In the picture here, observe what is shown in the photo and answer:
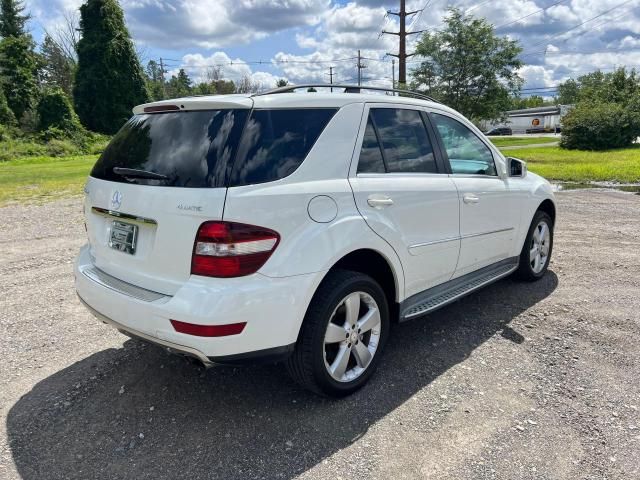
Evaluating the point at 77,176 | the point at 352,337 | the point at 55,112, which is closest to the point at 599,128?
the point at 77,176

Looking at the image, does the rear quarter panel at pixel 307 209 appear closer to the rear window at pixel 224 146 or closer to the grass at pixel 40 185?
the rear window at pixel 224 146

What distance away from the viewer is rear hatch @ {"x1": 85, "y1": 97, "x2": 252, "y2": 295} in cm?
244

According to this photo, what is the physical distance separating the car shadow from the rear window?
1383 mm

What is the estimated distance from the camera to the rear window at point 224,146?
8.10ft

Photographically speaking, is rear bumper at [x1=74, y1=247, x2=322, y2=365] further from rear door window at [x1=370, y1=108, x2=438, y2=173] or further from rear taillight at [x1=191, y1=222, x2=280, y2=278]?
rear door window at [x1=370, y1=108, x2=438, y2=173]

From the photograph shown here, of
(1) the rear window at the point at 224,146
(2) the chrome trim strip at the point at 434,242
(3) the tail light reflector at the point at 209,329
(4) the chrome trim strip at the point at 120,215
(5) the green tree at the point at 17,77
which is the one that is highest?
(5) the green tree at the point at 17,77

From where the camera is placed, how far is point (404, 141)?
3.37 metres

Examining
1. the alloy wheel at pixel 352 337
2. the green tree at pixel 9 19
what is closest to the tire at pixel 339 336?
the alloy wheel at pixel 352 337

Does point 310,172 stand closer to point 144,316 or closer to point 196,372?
point 144,316

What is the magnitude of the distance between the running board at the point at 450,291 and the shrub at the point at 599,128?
24049 millimetres

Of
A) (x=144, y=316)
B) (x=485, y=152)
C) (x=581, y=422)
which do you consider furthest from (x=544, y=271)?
(x=144, y=316)

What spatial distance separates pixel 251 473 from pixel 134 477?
0.58 m

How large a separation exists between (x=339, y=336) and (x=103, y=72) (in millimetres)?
35562

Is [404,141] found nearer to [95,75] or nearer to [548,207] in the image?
[548,207]
